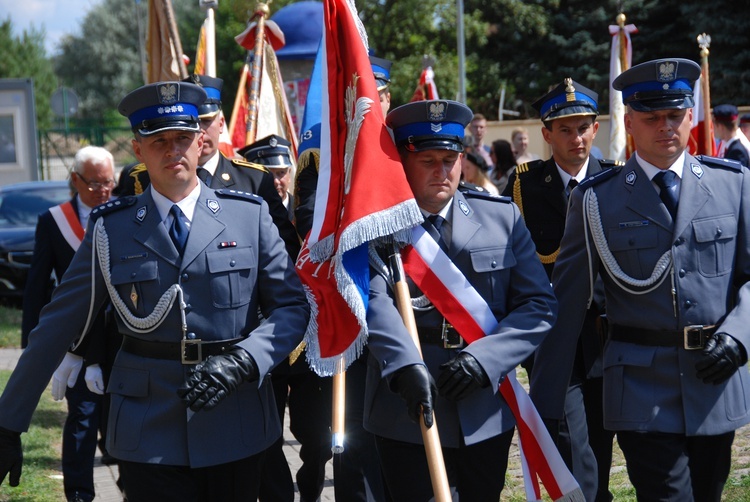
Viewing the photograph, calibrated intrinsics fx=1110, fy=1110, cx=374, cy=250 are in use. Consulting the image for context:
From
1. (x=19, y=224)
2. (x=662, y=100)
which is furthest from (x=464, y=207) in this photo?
(x=19, y=224)

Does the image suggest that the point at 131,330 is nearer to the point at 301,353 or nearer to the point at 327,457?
the point at 301,353

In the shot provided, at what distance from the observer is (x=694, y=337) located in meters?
4.32

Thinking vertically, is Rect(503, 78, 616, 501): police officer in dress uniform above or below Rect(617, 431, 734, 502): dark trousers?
above

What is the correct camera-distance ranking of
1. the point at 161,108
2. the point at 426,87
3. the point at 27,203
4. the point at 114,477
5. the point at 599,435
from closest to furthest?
1. the point at 161,108
2. the point at 599,435
3. the point at 114,477
4. the point at 426,87
5. the point at 27,203

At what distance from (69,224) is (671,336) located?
390 cm

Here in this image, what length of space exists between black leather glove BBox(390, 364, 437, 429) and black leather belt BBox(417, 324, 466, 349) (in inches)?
12.7

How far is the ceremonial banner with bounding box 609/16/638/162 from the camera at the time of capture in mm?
9492

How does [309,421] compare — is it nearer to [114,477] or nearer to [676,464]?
[114,477]

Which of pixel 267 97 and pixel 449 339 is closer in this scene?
pixel 449 339

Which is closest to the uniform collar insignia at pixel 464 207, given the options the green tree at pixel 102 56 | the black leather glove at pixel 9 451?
the black leather glove at pixel 9 451

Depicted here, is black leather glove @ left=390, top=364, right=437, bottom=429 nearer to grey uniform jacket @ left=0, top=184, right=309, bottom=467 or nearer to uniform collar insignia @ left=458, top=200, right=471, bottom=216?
grey uniform jacket @ left=0, top=184, right=309, bottom=467

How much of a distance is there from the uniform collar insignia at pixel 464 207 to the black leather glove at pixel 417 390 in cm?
74

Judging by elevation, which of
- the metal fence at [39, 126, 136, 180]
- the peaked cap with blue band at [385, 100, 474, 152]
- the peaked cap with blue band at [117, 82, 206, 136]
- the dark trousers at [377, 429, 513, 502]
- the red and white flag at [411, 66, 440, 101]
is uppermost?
the metal fence at [39, 126, 136, 180]

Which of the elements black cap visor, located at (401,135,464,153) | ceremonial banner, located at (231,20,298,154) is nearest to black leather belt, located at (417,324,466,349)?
black cap visor, located at (401,135,464,153)
